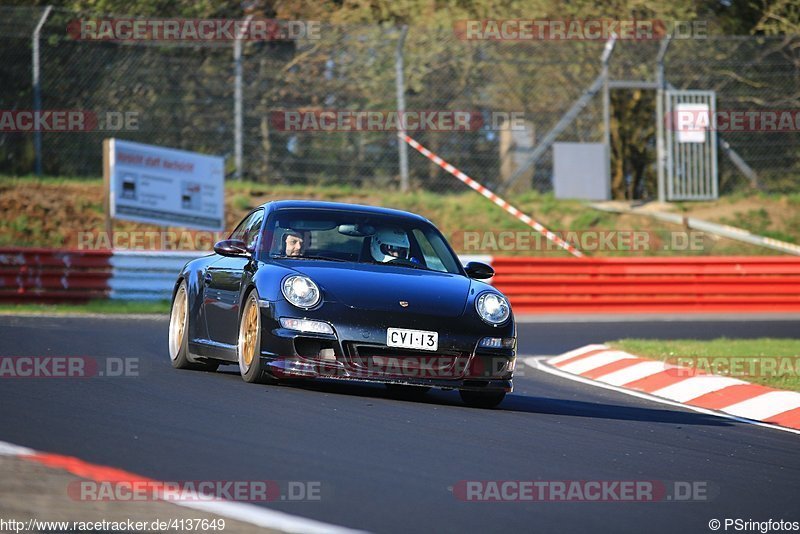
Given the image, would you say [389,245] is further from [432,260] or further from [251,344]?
[251,344]

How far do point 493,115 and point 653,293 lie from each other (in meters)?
4.33

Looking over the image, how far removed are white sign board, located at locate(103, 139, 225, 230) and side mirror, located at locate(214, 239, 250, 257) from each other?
460 inches

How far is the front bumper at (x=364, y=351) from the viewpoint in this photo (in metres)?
8.52

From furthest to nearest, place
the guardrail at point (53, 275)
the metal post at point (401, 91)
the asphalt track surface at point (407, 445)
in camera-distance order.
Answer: the metal post at point (401, 91), the guardrail at point (53, 275), the asphalt track surface at point (407, 445)

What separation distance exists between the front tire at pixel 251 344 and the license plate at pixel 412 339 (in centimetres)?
83

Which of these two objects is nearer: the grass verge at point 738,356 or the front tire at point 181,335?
the front tire at point 181,335

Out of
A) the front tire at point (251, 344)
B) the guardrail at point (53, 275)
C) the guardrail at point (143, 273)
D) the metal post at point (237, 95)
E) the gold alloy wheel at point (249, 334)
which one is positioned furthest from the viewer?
the metal post at point (237, 95)

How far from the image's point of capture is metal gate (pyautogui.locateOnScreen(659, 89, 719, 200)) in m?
24.2

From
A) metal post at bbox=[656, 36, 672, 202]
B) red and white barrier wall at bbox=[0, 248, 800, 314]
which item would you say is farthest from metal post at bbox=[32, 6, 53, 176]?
Result: metal post at bbox=[656, 36, 672, 202]

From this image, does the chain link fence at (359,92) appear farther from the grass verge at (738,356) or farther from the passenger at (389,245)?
the passenger at (389,245)

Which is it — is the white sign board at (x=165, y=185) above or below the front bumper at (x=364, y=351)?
above

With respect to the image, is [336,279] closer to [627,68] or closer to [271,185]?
[271,185]

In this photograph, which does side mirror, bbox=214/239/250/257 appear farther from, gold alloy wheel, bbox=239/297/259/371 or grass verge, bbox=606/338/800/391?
grass verge, bbox=606/338/800/391

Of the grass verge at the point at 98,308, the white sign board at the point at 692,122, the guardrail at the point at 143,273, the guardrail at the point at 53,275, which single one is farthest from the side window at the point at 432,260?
the white sign board at the point at 692,122
